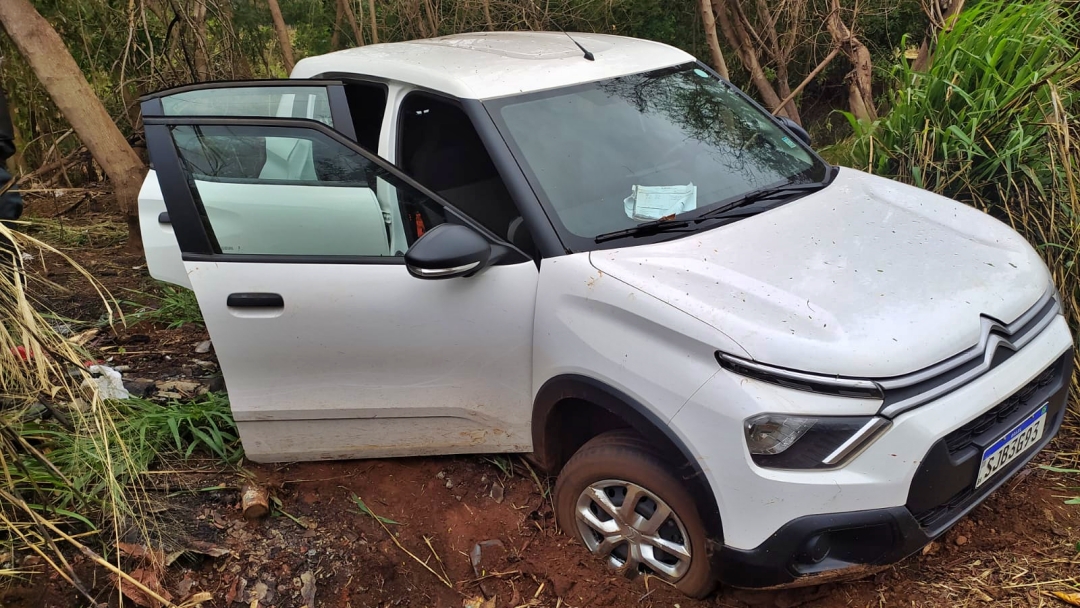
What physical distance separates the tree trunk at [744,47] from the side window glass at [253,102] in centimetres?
469

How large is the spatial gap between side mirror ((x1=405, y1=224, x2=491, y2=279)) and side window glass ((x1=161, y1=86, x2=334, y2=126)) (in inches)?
38.4

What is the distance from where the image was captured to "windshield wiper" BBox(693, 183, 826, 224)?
2420 millimetres

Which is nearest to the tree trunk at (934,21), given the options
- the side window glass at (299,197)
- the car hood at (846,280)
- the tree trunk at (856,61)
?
the tree trunk at (856,61)

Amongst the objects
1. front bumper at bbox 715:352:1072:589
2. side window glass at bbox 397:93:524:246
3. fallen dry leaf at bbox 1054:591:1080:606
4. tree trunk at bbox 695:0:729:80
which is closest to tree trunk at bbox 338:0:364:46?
tree trunk at bbox 695:0:729:80

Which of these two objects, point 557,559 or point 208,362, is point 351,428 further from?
point 208,362

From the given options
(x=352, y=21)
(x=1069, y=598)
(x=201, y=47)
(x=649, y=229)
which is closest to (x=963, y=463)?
(x=1069, y=598)

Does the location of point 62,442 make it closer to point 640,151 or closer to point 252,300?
point 252,300

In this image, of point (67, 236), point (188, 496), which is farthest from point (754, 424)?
point (67, 236)

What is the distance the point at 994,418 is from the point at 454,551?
1790mm

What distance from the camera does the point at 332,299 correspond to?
7.92 feet

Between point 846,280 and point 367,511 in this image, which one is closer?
point 846,280

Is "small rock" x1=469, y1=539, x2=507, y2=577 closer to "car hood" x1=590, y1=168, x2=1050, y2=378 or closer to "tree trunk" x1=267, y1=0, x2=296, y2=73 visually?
"car hood" x1=590, y1=168, x2=1050, y2=378

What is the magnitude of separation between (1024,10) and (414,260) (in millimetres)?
3286

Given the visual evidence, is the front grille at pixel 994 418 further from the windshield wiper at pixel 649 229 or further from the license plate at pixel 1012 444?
the windshield wiper at pixel 649 229
